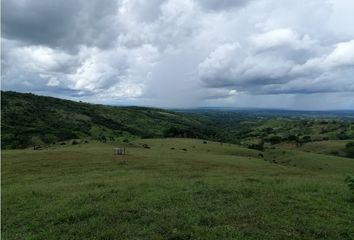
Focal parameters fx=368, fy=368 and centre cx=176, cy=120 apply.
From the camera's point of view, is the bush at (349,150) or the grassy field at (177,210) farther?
the bush at (349,150)

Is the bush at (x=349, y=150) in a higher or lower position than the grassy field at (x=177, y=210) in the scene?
lower

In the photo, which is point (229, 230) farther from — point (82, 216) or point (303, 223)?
point (82, 216)

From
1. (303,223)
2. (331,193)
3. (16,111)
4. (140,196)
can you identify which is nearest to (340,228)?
(303,223)

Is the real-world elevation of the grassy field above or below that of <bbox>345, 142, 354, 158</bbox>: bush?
above

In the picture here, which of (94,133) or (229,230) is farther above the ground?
(229,230)

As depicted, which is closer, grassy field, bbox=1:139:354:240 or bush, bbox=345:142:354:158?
grassy field, bbox=1:139:354:240

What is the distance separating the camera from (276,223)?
15.7 meters

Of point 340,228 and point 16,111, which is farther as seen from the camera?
point 16,111

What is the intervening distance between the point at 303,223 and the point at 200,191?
7.71m

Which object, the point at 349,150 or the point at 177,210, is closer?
the point at 177,210

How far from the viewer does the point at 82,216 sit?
17.1 m

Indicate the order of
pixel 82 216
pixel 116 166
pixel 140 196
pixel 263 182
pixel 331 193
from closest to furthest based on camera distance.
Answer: pixel 82 216 → pixel 140 196 → pixel 331 193 → pixel 263 182 → pixel 116 166

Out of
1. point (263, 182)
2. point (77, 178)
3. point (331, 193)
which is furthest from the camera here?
point (77, 178)

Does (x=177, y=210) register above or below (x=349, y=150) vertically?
above
